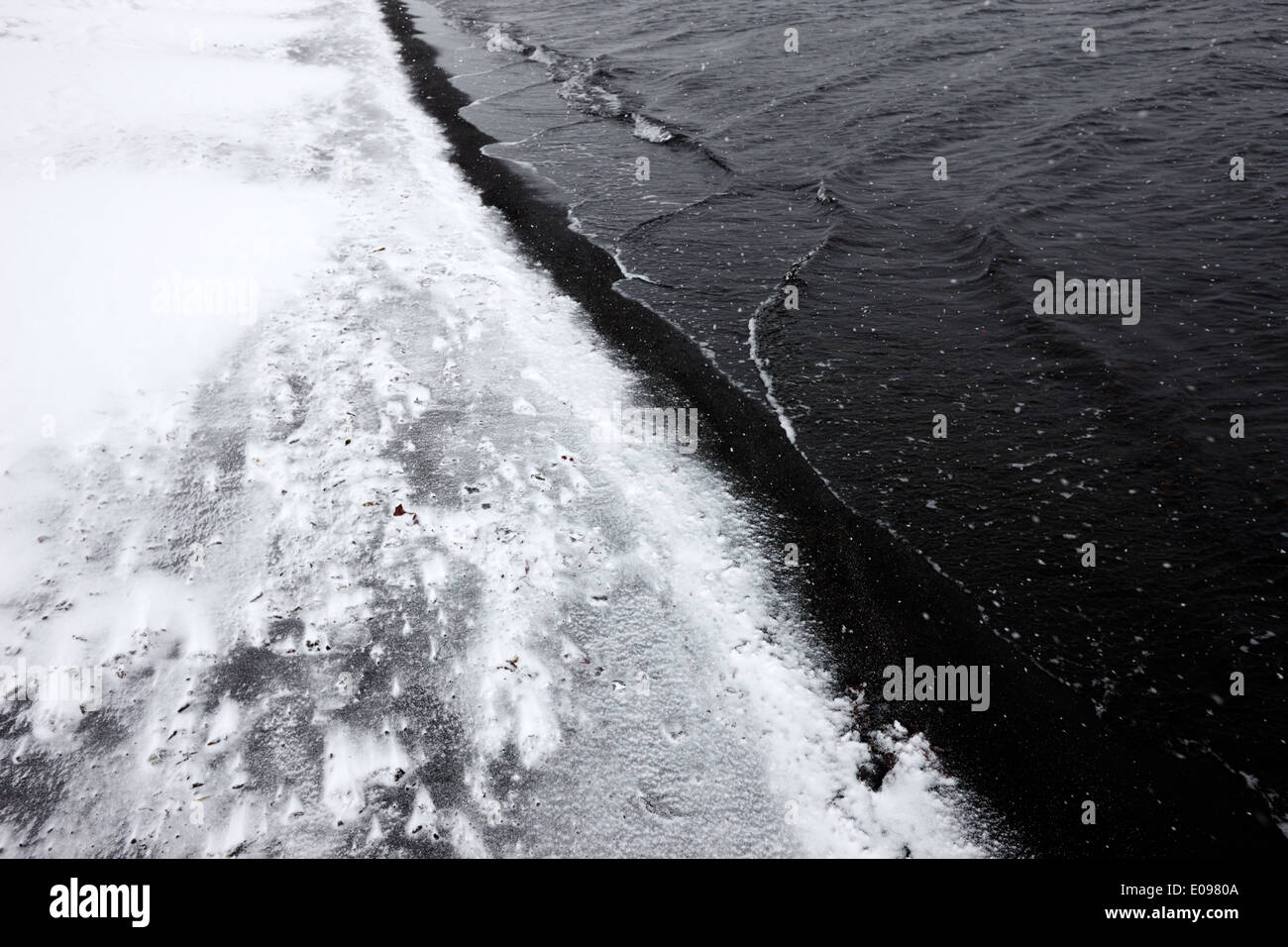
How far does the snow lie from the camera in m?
4.33

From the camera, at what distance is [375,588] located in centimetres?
569

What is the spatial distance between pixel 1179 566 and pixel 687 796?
4922 mm

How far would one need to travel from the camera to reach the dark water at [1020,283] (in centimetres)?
559

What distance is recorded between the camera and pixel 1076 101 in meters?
14.9

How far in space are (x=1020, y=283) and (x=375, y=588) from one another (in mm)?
9594

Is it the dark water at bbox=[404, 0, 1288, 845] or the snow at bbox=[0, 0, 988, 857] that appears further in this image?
the dark water at bbox=[404, 0, 1288, 845]

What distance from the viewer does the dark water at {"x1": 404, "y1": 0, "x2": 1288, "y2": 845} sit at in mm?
5594

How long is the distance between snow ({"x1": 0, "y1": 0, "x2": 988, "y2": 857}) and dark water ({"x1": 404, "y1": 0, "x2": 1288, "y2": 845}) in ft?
6.69

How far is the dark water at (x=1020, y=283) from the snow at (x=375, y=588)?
2.04 m

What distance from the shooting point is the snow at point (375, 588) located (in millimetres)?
4328

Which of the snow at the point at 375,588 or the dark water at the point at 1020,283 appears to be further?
the dark water at the point at 1020,283

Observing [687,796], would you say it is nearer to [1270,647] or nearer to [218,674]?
[218,674]

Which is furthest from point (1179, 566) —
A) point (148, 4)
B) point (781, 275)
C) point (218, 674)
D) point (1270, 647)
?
point (148, 4)
